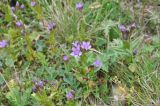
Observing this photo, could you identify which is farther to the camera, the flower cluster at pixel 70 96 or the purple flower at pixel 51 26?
the purple flower at pixel 51 26

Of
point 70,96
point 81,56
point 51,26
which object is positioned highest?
A: point 51,26

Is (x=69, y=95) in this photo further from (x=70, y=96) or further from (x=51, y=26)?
(x=51, y=26)

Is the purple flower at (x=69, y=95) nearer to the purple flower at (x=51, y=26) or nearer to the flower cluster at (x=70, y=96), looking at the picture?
the flower cluster at (x=70, y=96)

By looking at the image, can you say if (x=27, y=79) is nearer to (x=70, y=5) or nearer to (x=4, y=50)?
(x=4, y=50)

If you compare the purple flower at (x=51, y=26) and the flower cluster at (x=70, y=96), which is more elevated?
the purple flower at (x=51, y=26)

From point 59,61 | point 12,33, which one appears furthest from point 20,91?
point 12,33

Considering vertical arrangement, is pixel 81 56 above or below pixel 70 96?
above

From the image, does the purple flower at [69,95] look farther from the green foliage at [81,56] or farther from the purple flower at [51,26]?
the purple flower at [51,26]

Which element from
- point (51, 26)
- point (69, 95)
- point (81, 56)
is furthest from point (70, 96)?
point (51, 26)

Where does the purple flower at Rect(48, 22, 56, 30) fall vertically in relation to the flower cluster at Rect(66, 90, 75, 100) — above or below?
above

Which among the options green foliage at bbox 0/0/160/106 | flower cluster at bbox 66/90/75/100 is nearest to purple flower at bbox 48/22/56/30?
green foliage at bbox 0/0/160/106

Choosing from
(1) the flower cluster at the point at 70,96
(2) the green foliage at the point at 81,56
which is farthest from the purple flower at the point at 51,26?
(1) the flower cluster at the point at 70,96

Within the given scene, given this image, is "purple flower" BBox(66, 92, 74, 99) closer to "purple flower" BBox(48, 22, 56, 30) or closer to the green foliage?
the green foliage

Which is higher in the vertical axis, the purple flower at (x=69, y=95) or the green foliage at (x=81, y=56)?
the green foliage at (x=81, y=56)
